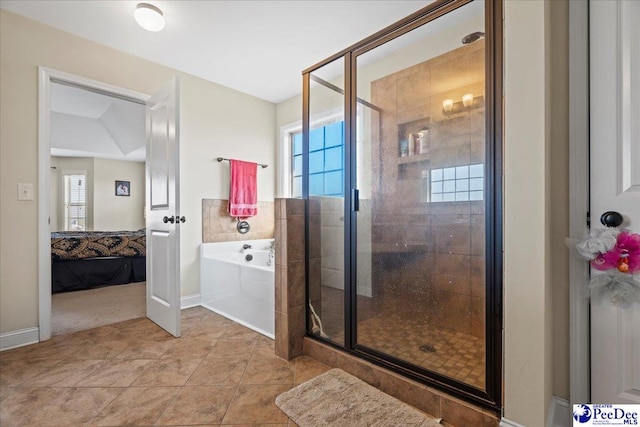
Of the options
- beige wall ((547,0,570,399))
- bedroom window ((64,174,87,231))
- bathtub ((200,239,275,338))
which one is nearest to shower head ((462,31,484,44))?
beige wall ((547,0,570,399))

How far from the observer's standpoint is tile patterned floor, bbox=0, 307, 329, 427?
1.40 m

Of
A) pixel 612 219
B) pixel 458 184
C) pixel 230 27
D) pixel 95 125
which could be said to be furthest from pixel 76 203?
pixel 612 219

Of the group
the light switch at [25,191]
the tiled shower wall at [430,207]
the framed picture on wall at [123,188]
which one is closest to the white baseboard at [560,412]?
the tiled shower wall at [430,207]

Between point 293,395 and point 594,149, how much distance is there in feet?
5.85

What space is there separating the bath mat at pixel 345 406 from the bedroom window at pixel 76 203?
742 centimetres

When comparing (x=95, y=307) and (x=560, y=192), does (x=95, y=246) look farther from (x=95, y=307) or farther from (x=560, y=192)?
(x=560, y=192)

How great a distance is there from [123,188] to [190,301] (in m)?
5.49

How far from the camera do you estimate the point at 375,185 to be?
1736 mm

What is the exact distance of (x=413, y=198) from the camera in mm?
1597

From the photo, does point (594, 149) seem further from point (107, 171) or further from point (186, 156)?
point (107, 171)

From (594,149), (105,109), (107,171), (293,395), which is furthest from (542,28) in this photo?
(107,171)

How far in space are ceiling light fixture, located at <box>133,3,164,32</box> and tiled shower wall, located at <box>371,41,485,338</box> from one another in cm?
166

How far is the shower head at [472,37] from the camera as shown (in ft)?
4.36

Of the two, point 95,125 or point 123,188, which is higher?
point 95,125
